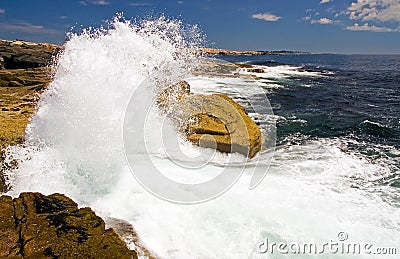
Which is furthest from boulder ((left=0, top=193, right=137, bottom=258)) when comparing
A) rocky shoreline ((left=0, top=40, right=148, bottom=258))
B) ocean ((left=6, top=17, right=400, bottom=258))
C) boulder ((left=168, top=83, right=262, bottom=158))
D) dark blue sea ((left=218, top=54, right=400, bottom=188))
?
dark blue sea ((left=218, top=54, right=400, bottom=188))

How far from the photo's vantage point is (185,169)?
27.4 feet

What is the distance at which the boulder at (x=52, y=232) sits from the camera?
3.92 metres

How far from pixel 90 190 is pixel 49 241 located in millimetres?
2843

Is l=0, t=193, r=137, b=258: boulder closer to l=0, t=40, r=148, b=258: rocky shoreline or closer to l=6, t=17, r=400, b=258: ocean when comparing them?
l=0, t=40, r=148, b=258: rocky shoreline

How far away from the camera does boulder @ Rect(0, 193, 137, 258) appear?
392 centimetres

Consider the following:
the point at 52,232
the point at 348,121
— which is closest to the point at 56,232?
the point at 52,232

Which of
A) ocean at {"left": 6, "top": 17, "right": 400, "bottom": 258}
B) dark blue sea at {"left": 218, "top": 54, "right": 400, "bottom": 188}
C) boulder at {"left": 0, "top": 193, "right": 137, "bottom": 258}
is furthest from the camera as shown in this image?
dark blue sea at {"left": 218, "top": 54, "right": 400, "bottom": 188}

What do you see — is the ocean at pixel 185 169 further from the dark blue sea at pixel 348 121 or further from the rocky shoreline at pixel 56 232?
the rocky shoreline at pixel 56 232

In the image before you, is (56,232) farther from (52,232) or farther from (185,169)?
(185,169)

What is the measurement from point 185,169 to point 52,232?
4402mm

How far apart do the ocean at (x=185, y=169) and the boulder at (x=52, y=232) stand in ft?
3.47

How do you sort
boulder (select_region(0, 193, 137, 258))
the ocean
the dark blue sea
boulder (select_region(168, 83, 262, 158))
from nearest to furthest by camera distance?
boulder (select_region(0, 193, 137, 258)) → the ocean → boulder (select_region(168, 83, 262, 158)) → the dark blue sea

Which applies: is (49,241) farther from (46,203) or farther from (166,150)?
(166,150)

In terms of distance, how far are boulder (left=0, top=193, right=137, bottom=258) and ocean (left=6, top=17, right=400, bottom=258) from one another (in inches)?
41.6
